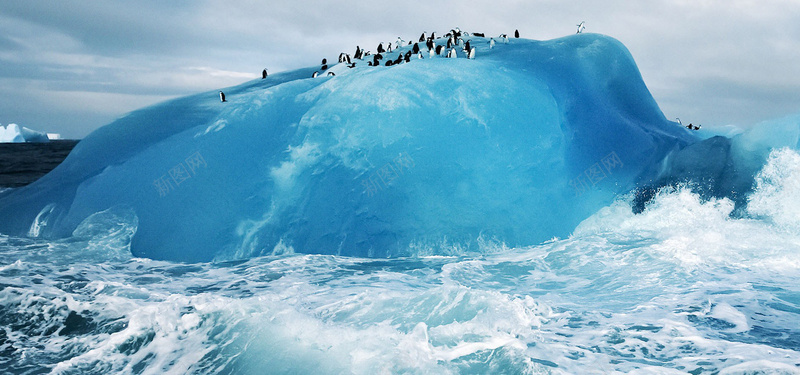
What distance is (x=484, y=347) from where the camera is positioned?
14.1 feet

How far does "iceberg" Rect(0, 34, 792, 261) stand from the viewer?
8.63 metres

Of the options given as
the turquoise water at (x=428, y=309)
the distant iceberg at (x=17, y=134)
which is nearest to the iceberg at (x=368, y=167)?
the turquoise water at (x=428, y=309)

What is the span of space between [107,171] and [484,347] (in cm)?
892

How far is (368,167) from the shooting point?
901 cm

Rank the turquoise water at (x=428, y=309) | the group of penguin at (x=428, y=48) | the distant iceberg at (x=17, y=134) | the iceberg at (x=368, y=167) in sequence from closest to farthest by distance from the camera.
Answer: the turquoise water at (x=428, y=309) < the iceberg at (x=368, y=167) < the group of penguin at (x=428, y=48) < the distant iceberg at (x=17, y=134)

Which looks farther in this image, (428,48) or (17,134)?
(17,134)

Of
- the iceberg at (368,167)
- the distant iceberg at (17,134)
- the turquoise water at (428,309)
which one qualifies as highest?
the distant iceberg at (17,134)

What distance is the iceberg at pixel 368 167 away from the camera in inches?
340

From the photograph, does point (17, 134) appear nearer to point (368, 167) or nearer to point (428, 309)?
point (368, 167)

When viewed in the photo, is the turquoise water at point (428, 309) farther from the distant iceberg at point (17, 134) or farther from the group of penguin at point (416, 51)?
the distant iceberg at point (17, 134)

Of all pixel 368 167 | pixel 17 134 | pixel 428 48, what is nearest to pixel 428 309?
pixel 368 167

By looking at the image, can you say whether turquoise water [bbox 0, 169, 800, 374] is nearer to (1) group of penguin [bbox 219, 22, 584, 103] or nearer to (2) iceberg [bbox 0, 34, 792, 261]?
(2) iceberg [bbox 0, 34, 792, 261]

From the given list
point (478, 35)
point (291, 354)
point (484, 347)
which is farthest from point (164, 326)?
point (478, 35)

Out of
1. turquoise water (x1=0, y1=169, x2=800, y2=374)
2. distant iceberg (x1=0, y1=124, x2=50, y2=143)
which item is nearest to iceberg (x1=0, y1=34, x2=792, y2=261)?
turquoise water (x1=0, y1=169, x2=800, y2=374)
